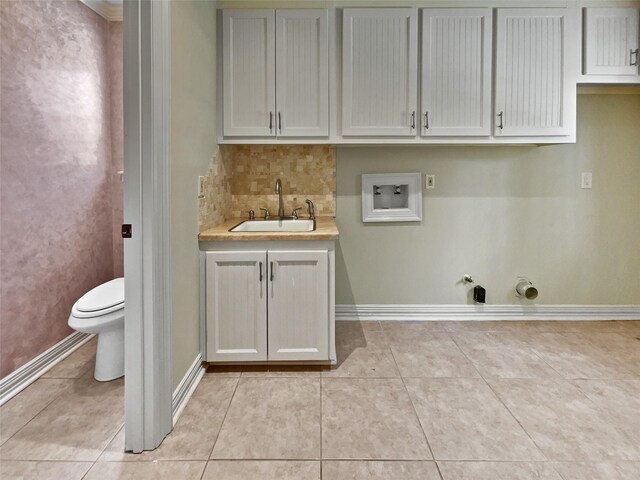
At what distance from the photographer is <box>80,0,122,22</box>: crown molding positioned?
112 inches

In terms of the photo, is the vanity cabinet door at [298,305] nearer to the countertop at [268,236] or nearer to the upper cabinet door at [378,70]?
the countertop at [268,236]

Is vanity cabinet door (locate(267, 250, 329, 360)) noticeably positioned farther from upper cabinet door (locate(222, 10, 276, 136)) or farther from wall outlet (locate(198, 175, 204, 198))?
upper cabinet door (locate(222, 10, 276, 136))

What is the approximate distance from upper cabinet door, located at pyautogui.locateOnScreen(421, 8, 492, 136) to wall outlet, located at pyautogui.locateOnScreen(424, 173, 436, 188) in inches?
17.6

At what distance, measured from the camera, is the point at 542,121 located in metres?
2.64

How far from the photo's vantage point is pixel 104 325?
2.09 meters

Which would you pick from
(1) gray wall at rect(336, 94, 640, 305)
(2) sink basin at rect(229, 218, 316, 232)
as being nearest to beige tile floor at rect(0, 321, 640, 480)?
(1) gray wall at rect(336, 94, 640, 305)

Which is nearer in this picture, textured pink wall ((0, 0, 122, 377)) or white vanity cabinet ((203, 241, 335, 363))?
textured pink wall ((0, 0, 122, 377))

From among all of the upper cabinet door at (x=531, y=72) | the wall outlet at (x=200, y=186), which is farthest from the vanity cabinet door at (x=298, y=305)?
the upper cabinet door at (x=531, y=72)

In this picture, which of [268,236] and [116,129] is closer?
[268,236]

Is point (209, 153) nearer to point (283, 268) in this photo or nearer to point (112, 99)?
point (283, 268)

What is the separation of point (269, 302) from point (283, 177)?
115 centimetres

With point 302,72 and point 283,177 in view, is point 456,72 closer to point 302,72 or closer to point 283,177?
point 302,72

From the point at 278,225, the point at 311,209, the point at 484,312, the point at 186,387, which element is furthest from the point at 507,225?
the point at 186,387

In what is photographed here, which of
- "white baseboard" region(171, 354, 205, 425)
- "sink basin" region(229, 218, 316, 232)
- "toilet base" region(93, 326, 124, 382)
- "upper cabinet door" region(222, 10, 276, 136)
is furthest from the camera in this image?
"sink basin" region(229, 218, 316, 232)
